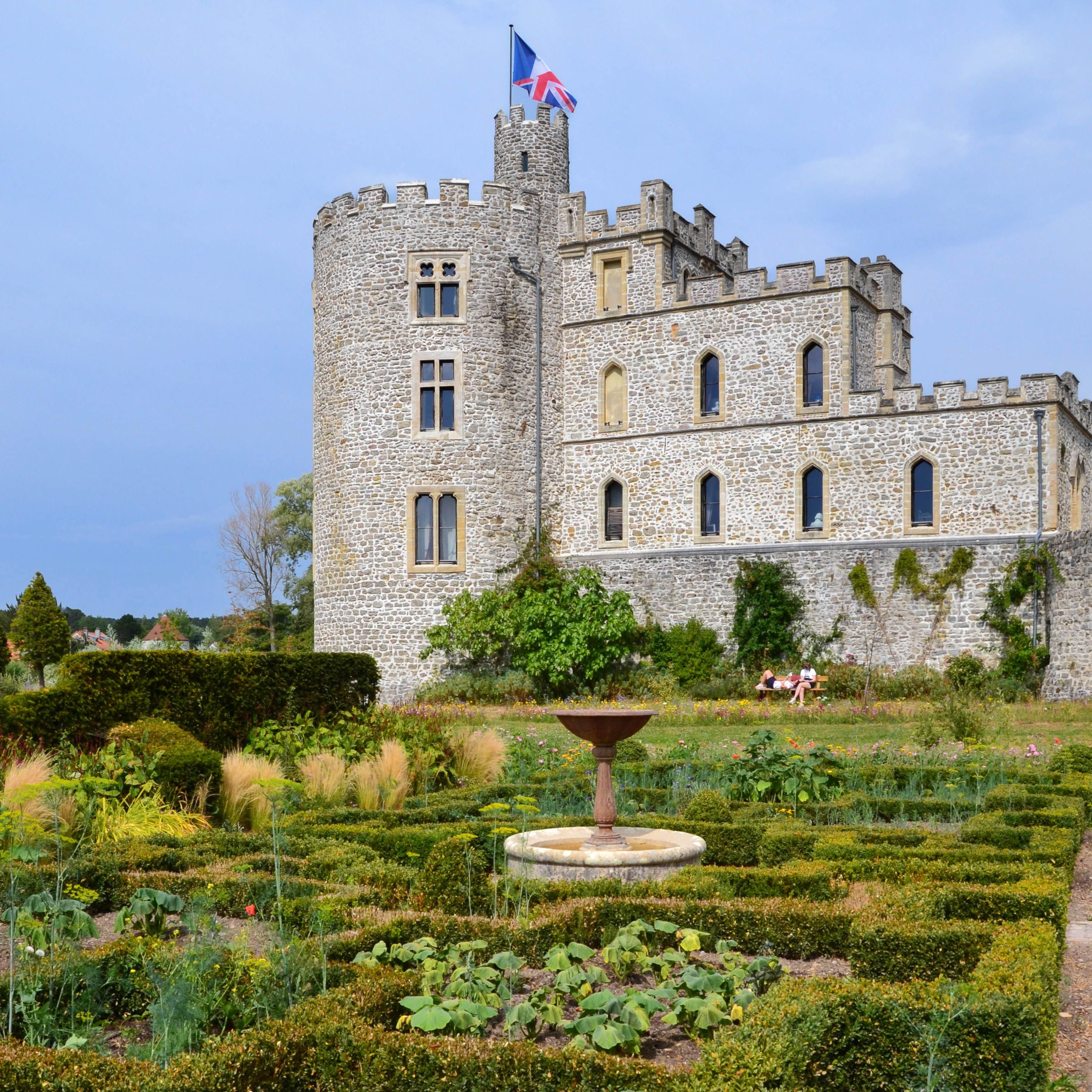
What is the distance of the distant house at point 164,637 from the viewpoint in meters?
28.8

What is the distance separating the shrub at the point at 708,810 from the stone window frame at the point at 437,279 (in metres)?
19.1

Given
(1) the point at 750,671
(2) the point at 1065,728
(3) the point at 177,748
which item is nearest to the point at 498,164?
(1) the point at 750,671

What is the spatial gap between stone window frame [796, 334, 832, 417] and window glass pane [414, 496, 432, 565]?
27.8 feet

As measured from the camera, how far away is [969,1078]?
451 centimetres

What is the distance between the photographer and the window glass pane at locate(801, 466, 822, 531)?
2566 centimetres

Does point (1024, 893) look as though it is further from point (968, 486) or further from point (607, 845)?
point (968, 486)

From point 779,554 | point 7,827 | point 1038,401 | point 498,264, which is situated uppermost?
point 498,264

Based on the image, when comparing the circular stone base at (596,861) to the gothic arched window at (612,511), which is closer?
the circular stone base at (596,861)

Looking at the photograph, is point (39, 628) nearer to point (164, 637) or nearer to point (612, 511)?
point (164, 637)

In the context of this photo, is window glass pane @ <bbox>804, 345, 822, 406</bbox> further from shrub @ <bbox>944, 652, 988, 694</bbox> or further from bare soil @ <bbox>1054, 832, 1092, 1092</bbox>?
bare soil @ <bbox>1054, 832, 1092, 1092</bbox>

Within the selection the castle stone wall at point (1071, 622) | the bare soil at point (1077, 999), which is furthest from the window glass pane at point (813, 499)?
the bare soil at point (1077, 999)

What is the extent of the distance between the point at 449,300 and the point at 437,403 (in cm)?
243

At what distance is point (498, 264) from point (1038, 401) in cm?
1210

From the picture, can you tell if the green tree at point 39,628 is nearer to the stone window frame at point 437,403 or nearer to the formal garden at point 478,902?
the stone window frame at point 437,403
